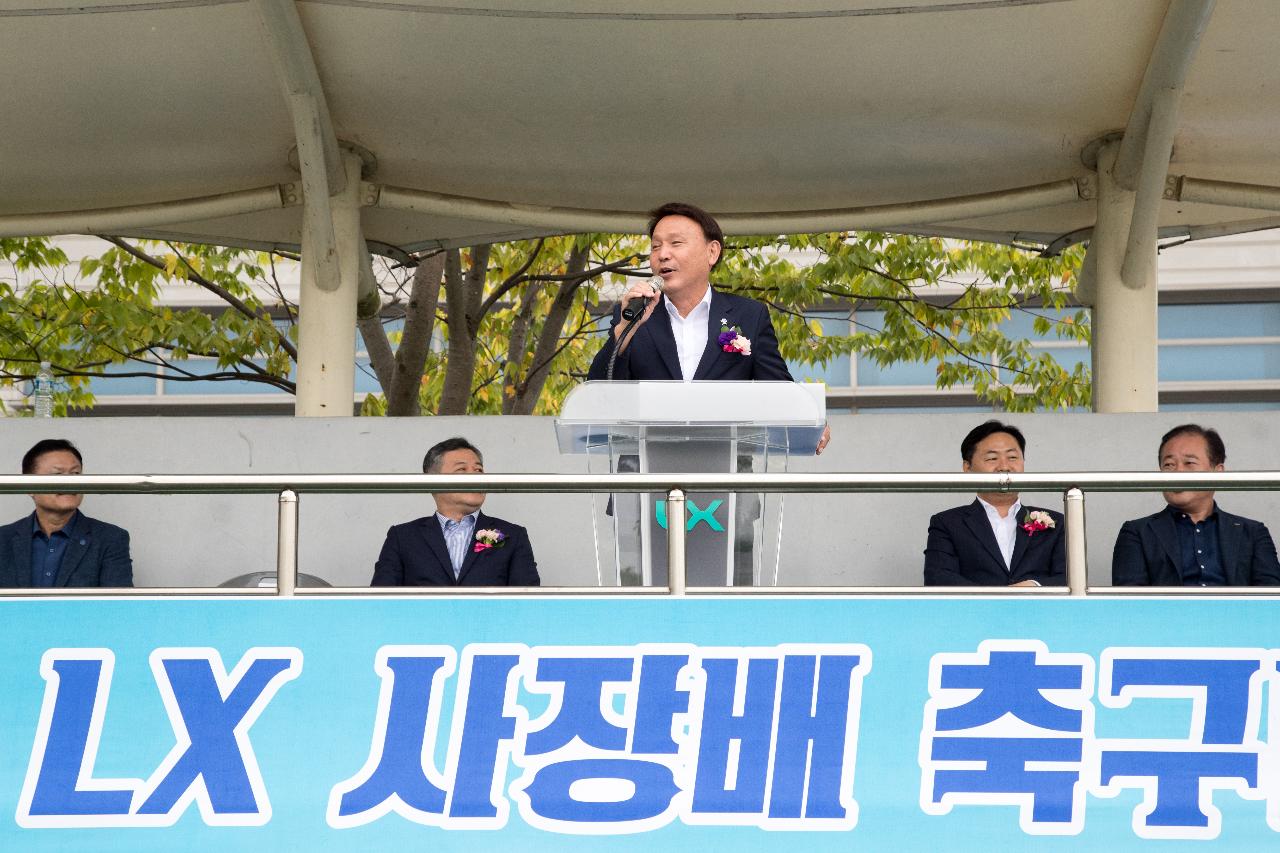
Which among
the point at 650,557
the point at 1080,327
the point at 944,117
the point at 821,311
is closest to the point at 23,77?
the point at 944,117

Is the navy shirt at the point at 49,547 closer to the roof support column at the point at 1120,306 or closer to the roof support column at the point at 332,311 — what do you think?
the roof support column at the point at 332,311

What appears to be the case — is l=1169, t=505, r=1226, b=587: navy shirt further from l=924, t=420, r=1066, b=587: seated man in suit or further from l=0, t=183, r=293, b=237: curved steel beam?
l=0, t=183, r=293, b=237: curved steel beam

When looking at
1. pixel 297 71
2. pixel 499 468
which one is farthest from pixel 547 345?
pixel 499 468

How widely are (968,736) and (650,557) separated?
91 cm

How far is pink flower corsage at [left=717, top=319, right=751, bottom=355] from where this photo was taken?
13.5ft

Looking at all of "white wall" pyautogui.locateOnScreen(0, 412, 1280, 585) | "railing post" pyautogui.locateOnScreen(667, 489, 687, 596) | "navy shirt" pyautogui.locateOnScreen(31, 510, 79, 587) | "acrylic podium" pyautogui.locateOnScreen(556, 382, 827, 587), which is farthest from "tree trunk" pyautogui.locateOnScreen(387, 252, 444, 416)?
"railing post" pyautogui.locateOnScreen(667, 489, 687, 596)

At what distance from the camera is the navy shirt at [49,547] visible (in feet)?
17.3

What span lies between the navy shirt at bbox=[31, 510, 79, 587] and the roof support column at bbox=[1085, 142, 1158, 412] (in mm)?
5271

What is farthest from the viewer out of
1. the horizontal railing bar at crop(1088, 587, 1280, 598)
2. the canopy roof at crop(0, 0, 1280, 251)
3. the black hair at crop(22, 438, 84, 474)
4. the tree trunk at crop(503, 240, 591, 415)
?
the tree trunk at crop(503, 240, 591, 415)

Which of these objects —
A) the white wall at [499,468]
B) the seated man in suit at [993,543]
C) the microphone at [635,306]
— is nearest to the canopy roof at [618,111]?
the white wall at [499,468]

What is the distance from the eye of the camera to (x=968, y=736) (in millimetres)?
3977

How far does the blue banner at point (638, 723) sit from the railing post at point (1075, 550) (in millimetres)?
55

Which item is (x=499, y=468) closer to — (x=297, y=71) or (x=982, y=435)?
(x=297, y=71)

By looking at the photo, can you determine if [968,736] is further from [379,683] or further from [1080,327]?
[1080,327]
